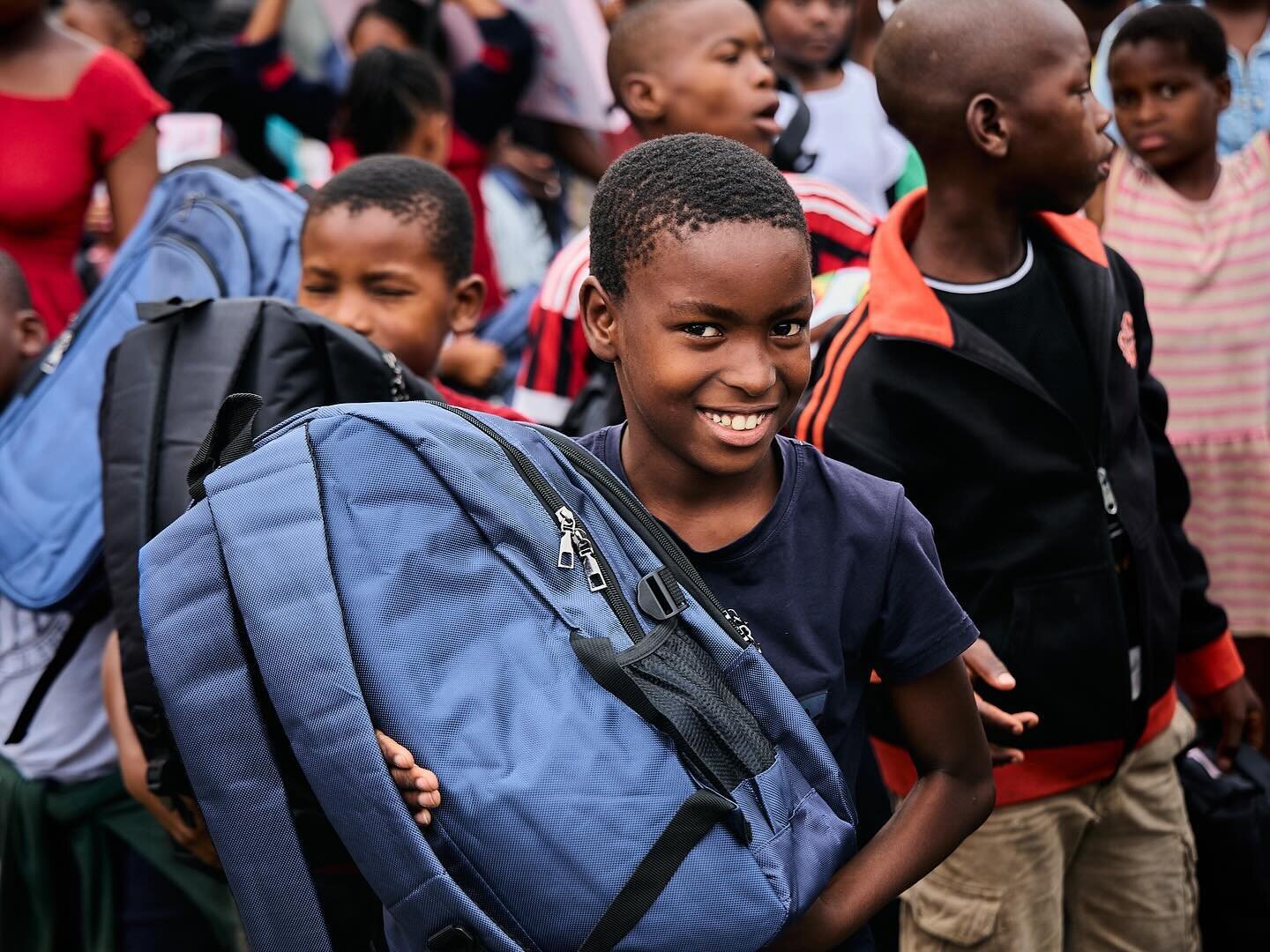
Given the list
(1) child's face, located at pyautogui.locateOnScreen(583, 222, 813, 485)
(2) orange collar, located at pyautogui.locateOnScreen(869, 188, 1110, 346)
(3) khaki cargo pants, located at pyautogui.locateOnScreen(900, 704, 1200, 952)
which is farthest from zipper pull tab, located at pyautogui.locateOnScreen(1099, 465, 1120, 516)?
(1) child's face, located at pyautogui.locateOnScreen(583, 222, 813, 485)

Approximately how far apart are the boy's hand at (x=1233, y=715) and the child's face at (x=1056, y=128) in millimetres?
1041

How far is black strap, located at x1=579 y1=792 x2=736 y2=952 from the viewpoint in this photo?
4.86 ft

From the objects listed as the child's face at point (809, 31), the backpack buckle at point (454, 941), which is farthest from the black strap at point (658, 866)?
the child's face at point (809, 31)

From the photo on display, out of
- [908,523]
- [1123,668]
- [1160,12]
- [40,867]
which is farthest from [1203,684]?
[40,867]

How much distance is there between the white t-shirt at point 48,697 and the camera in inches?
113

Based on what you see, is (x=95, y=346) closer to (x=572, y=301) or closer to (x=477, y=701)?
(x=572, y=301)

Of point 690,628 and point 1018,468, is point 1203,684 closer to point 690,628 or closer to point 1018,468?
point 1018,468

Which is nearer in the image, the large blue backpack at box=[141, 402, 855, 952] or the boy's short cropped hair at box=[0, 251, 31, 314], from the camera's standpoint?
the large blue backpack at box=[141, 402, 855, 952]

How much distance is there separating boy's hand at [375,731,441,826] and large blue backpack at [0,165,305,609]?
1353 millimetres

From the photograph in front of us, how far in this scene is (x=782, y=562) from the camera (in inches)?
71.5

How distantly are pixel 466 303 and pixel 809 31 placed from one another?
7.46 feet

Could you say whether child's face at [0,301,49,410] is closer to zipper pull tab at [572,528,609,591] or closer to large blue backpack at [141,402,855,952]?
large blue backpack at [141,402,855,952]

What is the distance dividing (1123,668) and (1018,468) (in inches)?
15.6

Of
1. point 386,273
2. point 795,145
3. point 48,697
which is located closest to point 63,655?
point 48,697
